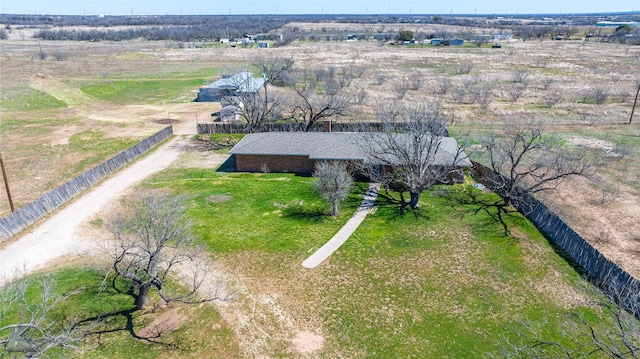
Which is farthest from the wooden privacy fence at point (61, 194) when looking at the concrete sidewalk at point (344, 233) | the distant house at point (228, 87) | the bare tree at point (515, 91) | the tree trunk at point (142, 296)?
the bare tree at point (515, 91)

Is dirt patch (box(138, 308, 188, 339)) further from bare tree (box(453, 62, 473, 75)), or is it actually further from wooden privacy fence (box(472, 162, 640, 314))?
bare tree (box(453, 62, 473, 75))

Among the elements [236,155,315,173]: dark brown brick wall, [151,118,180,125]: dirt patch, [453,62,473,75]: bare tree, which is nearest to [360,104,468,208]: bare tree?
[236,155,315,173]: dark brown brick wall

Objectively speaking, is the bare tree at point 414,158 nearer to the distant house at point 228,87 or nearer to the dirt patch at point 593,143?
the dirt patch at point 593,143

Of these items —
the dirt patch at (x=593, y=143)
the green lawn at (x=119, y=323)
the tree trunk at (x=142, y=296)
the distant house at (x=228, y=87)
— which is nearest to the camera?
the green lawn at (x=119, y=323)

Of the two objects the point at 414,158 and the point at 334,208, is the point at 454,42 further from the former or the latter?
the point at 334,208

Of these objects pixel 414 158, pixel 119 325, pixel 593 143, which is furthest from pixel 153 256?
pixel 593 143

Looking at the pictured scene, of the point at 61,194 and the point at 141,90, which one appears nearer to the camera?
the point at 61,194
